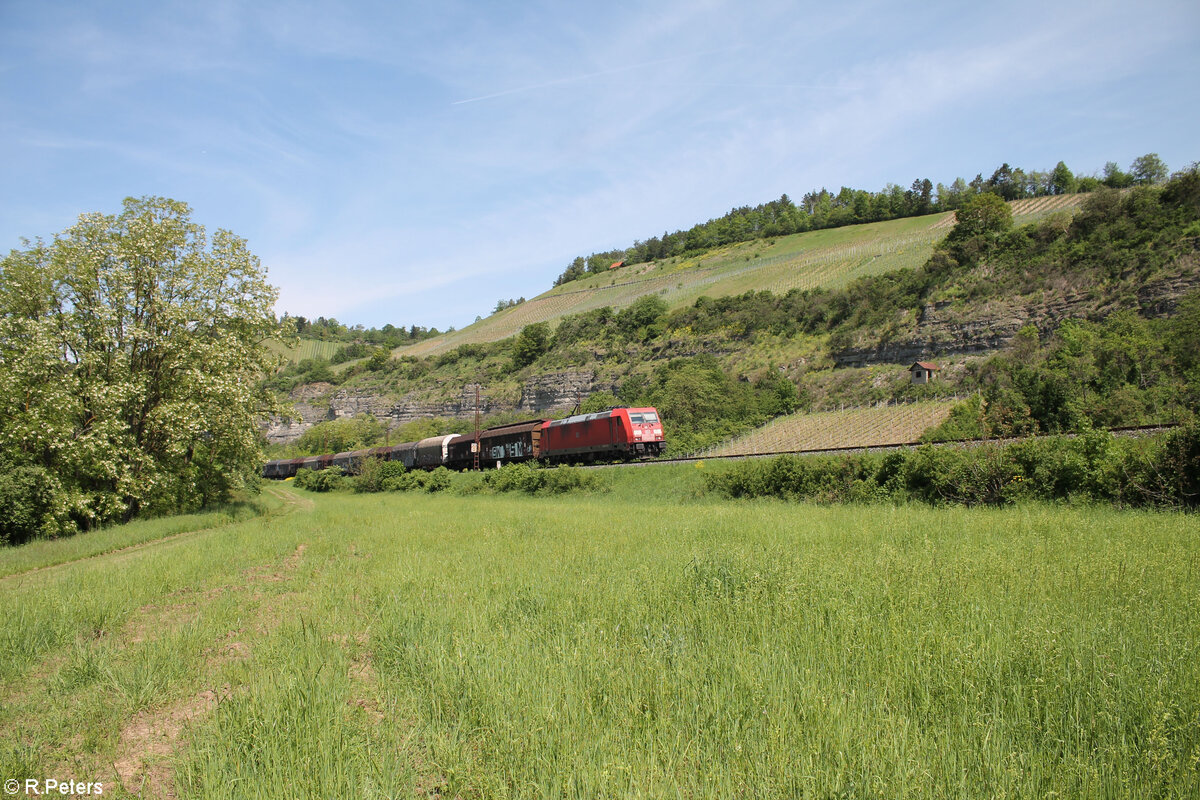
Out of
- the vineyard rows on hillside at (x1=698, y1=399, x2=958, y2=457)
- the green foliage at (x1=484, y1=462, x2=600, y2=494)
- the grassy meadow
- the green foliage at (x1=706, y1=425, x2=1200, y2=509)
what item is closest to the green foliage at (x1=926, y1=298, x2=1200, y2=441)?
the vineyard rows on hillside at (x1=698, y1=399, x2=958, y2=457)

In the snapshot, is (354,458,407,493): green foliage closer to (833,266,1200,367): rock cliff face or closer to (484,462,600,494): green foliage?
(484,462,600,494): green foliage

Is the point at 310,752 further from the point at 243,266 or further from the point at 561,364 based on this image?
the point at 561,364

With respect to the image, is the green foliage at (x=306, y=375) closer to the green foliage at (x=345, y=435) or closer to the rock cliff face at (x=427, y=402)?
the rock cliff face at (x=427, y=402)

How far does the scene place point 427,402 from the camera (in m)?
101

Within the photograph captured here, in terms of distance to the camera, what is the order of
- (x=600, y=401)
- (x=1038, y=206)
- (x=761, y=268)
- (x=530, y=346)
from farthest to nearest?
(x=530, y=346), (x=761, y=268), (x=1038, y=206), (x=600, y=401)

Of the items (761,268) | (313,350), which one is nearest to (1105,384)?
(761,268)

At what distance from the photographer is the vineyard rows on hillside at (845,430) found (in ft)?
117

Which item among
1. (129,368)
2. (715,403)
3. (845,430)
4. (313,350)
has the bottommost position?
(845,430)

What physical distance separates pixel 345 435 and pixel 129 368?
227ft

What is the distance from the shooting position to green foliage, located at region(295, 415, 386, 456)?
89188 millimetres

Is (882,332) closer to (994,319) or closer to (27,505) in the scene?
(994,319)

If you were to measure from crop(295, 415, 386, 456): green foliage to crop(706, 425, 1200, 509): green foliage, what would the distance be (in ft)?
257

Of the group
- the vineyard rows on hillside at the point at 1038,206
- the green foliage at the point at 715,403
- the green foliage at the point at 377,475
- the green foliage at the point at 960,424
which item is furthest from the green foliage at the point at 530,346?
the green foliage at the point at 960,424

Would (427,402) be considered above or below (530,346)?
below
